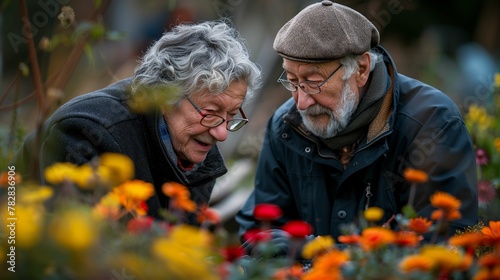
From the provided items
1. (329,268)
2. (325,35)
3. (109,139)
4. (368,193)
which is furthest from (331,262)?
(325,35)

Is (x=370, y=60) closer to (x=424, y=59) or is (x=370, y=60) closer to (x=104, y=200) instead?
(x=104, y=200)

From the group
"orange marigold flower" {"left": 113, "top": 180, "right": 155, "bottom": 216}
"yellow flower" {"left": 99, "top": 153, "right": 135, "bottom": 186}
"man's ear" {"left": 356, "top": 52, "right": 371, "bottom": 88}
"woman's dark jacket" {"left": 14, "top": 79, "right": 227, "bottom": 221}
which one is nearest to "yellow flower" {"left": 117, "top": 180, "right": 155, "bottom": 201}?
"orange marigold flower" {"left": 113, "top": 180, "right": 155, "bottom": 216}

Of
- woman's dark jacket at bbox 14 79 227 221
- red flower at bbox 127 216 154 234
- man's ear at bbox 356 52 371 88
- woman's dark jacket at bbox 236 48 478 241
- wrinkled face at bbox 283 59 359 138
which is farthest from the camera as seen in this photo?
man's ear at bbox 356 52 371 88

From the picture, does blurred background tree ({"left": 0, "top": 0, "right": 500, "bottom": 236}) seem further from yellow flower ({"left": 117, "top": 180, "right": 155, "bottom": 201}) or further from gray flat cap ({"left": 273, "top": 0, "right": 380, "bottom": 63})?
yellow flower ({"left": 117, "top": 180, "right": 155, "bottom": 201})

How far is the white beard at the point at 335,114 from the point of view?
3.13 metres

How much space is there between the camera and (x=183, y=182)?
3.00m

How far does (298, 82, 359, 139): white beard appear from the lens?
3.13 meters

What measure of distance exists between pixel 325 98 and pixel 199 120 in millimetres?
566

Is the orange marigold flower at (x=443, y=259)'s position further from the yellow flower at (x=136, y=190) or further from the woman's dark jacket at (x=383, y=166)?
the woman's dark jacket at (x=383, y=166)

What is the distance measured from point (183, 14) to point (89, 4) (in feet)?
5.32

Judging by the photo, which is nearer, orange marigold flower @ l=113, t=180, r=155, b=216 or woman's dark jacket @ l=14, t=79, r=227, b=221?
orange marigold flower @ l=113, t=180, r=155, b=216

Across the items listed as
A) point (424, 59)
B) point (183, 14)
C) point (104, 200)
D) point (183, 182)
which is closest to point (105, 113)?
point (183, 182)

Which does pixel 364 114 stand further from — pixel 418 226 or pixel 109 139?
pixel 418 226

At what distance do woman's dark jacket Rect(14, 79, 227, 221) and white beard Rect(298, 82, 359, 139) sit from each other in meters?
0.49
